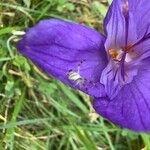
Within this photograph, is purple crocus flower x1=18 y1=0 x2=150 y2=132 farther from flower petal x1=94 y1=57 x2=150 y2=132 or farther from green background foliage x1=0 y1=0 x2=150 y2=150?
green background foliage x1=0 y1=0 x2=150 y2=150

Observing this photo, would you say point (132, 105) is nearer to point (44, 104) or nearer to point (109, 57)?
point (109, 57)

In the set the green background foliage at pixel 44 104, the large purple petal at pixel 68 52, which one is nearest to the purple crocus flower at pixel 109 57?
the large purple petal at pixel 68 52

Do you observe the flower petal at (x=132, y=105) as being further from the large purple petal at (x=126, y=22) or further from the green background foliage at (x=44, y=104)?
the green background foliage at (x=44, y=104)

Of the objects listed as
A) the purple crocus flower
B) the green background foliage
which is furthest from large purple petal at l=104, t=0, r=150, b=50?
the green background foliage

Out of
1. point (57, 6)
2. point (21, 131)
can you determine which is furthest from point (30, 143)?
point (57, 6)

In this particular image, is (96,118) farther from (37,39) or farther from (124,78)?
(37,39)

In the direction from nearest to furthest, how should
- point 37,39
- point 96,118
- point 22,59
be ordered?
1. point 37,39
2. point 22,59
3. point 96,118

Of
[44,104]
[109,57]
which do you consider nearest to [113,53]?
[109,57]
